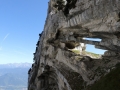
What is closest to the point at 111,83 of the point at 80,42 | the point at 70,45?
the point at 80,42

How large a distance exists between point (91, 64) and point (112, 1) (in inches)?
604

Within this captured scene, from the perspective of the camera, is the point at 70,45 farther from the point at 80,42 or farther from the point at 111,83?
the point at 111,83


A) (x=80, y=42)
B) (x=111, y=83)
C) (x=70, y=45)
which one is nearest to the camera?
(x=111, y=83)

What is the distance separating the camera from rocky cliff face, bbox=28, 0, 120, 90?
30.7m

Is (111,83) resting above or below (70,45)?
below

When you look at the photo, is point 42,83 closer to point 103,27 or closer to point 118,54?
point 118,54

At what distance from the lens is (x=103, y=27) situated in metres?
31.8

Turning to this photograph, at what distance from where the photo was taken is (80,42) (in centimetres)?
4734

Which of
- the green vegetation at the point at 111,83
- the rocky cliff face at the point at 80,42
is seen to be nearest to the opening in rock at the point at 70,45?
the rocky cliff face at the point at 80,42

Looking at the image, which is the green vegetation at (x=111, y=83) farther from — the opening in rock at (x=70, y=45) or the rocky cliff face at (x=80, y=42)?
the opening in rock at (x=70, y=45)

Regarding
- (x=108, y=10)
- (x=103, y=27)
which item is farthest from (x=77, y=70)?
(x=108, y=10)

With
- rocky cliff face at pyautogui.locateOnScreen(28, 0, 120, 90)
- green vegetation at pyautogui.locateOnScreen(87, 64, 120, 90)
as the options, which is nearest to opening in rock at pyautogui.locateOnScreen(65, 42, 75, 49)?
rocky cliff face at pyautogui.locateOnScreen(28, 0, 120, 90)

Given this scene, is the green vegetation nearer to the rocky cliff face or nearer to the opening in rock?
the rocky cliff face

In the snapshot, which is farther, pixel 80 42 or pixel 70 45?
pixel 70 45
